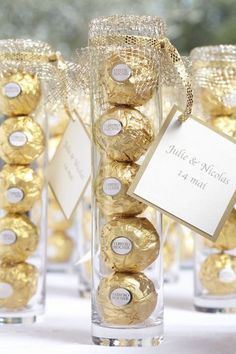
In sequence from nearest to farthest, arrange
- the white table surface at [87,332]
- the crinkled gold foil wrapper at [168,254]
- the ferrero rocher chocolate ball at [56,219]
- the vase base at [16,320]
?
the white table surface at [87,332] → the vase base at [16,320] → the crinkled gold foil wrapper at [168,254] → the ferrero rocher chocolate ball at [56,219]

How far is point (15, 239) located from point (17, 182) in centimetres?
6

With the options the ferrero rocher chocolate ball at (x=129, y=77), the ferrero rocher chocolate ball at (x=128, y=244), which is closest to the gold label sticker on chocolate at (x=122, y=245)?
the ferrero rocher chocolate ball at (x=128, y=244)

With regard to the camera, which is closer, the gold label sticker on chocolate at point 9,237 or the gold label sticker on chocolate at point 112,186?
the gold label sticker on chocolate at point 112,186

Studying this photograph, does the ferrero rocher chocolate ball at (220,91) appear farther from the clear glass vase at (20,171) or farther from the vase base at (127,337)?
the vase base at (127,337)

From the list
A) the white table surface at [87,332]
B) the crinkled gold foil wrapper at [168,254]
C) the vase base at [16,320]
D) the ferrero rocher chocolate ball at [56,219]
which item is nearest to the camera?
the white table surface at [87,332]

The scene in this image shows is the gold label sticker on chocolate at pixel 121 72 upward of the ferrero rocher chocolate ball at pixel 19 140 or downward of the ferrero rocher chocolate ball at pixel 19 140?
upward

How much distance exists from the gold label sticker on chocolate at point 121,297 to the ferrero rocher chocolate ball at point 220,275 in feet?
0.76

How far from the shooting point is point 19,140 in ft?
2.62

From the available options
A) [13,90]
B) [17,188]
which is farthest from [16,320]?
[13,90]

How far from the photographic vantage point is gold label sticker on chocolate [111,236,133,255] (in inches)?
26.6

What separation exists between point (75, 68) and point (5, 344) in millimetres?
290

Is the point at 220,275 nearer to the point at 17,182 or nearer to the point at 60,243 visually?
the point at 17,182

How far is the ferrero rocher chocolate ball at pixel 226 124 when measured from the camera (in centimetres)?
86

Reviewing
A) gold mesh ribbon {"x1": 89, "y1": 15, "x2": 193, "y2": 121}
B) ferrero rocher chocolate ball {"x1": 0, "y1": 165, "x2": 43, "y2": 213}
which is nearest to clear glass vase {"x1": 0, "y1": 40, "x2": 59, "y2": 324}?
ferrero rocher chocolate ball {"x1": 0, "y1": 165, "x2": 43, "y2": 213}
